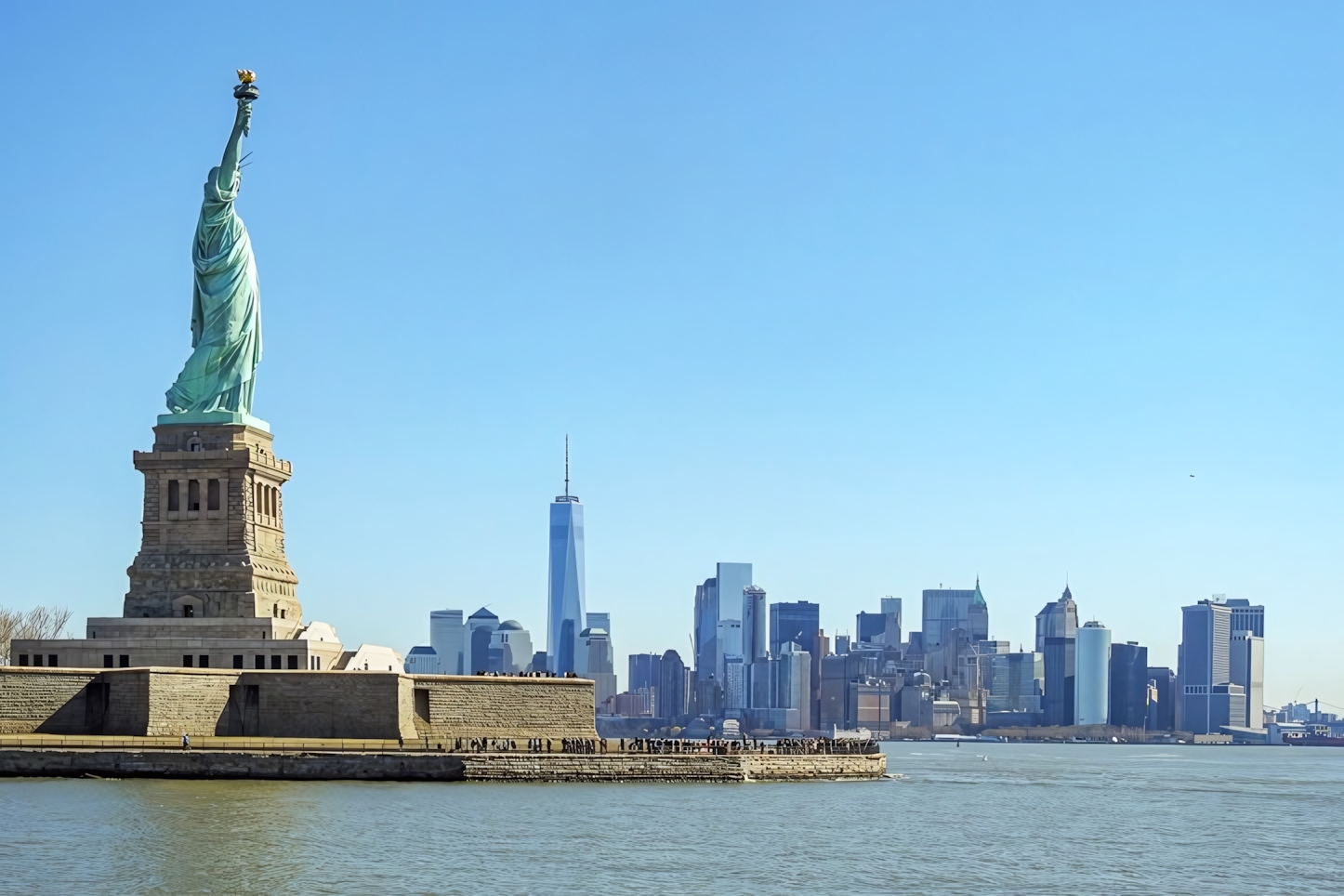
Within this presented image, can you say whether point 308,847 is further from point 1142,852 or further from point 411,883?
point 1142,852

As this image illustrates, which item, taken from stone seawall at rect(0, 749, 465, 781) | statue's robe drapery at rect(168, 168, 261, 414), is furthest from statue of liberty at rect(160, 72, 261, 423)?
stone seawall at rect(0, 749, 465, 781)

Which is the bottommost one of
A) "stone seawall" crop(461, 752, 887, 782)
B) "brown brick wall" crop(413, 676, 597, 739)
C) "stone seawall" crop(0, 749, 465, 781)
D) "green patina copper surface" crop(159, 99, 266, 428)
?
"stone seawall" crop(461, 752, 887, 782)

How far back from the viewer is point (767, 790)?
3150 inches

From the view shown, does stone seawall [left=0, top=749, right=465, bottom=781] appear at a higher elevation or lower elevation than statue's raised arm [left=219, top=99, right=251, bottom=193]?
lower

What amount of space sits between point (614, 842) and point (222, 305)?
3875 cm

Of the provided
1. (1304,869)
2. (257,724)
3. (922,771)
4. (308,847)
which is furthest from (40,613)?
(1304,869)

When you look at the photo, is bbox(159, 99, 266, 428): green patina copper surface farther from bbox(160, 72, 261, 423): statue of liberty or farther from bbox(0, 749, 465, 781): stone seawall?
bbox(0, 749, 465, 781): stone seawall

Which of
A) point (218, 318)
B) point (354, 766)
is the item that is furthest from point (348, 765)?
point (218, 318)

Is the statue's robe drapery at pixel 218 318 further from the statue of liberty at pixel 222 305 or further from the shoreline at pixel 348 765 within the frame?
the shoreline at pixel 348 765

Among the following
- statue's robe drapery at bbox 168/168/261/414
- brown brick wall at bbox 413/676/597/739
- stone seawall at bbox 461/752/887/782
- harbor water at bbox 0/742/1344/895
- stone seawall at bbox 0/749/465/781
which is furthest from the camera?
statue's robe drapery at bbox 168/168/261/414

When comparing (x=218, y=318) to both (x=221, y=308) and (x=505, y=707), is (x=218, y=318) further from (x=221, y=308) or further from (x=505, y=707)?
(x=505, y=707)

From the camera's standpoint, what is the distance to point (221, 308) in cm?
8800

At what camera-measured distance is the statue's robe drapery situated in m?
87.7

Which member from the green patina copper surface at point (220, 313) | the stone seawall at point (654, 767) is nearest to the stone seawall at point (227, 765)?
the stone seawall at point (654, 767)
